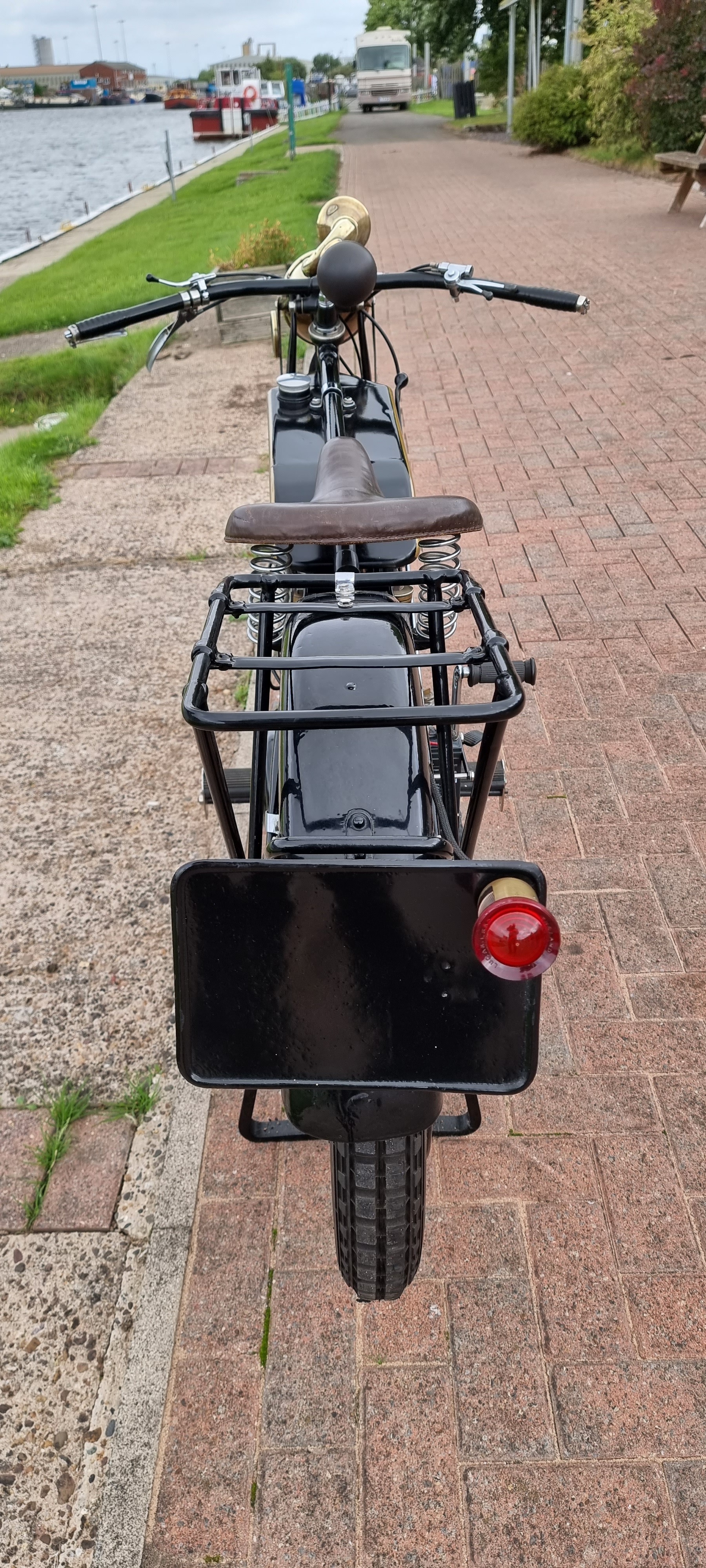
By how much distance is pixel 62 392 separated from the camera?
10555 millimetres

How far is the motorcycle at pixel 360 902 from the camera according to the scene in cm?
152

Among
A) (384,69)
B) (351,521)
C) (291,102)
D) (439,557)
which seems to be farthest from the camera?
(384,69)

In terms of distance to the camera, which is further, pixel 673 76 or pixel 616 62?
pixel 616 62

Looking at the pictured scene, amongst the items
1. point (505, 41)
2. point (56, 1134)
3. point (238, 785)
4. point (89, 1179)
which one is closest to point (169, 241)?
point (238, 785)

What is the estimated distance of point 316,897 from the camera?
5.08 ft

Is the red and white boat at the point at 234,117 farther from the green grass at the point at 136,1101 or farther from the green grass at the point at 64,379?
the green grass at the point at 136,1101

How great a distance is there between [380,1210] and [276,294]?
103 inches

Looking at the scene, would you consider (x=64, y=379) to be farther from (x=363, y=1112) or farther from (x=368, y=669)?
(x=363, y=1112)

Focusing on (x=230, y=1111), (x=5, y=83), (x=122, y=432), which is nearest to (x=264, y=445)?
(x=122, y=432)

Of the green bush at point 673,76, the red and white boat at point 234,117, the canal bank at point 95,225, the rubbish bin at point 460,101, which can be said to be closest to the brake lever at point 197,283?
the green bush at point 673,76

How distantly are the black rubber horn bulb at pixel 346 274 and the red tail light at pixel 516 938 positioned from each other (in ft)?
6.71

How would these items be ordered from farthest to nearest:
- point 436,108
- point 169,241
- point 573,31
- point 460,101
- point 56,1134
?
point 436,108, point 460,101, point 573,31, point 169,241, point 56,1134

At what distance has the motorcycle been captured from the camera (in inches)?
59.7

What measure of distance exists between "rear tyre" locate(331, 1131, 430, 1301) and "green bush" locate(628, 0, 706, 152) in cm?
1668
